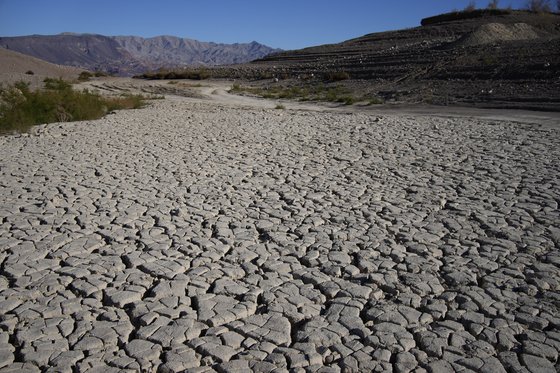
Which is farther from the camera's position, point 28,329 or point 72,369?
point 28,329

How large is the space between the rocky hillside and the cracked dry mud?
1228 centimetres

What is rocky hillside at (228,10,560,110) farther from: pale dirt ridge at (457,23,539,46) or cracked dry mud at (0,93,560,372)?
cracked dry mud at (0,93,560,372)

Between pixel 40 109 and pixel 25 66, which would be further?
pixel 25 66

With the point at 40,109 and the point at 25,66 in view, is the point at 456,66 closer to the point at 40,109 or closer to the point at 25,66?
the point at 40,109

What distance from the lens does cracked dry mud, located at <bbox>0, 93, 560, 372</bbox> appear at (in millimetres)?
2924

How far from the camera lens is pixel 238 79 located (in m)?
37.9

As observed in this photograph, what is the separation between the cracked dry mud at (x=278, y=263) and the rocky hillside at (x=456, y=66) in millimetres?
12277

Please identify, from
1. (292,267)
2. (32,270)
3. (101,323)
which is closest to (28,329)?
(101,323)

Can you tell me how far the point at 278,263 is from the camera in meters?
4.12

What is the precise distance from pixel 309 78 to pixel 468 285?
95.0 feet

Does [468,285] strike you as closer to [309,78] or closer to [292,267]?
[292,267]

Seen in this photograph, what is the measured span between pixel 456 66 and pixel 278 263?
23.8m

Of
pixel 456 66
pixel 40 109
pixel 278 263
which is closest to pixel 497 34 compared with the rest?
pixel 456 66

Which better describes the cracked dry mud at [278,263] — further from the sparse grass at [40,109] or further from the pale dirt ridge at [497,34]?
the pale dirt ridge at [497,34]
